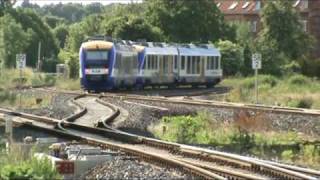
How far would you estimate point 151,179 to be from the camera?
11.8m

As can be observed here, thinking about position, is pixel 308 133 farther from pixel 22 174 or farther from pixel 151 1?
pixel 151 1

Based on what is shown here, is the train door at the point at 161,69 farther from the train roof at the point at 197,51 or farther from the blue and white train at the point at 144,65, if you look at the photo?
the train roof at the point at 197,51

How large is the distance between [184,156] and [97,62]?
87.2 ft

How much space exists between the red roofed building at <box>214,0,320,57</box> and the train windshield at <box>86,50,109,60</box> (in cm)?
6454

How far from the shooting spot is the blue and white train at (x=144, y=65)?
135 feet

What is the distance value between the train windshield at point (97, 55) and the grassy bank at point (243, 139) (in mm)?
19322

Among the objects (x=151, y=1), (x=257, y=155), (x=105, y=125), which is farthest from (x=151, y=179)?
(x=151, y=1)

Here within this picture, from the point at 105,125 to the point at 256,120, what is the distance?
433 centimetres

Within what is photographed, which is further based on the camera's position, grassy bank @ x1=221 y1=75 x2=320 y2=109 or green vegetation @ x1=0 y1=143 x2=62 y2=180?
grassy bank @ x1=221 y1=75 x2=320 y2=109

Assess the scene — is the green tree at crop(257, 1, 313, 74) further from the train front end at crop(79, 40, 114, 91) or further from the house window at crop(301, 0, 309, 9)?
the train front end at crop(79, 40, 114, 91)

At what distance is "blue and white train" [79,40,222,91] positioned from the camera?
41.1 m

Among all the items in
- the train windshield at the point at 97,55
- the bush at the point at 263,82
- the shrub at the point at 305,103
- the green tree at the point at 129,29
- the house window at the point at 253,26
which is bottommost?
the bush at the point at 263,82

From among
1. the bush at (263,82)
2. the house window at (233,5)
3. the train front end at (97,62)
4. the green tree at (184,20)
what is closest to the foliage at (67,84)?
the train front end at (97,62)

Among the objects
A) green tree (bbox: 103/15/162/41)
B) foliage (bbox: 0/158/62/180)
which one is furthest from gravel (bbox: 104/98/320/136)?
green tree (bbox: 103/15/162/41)
